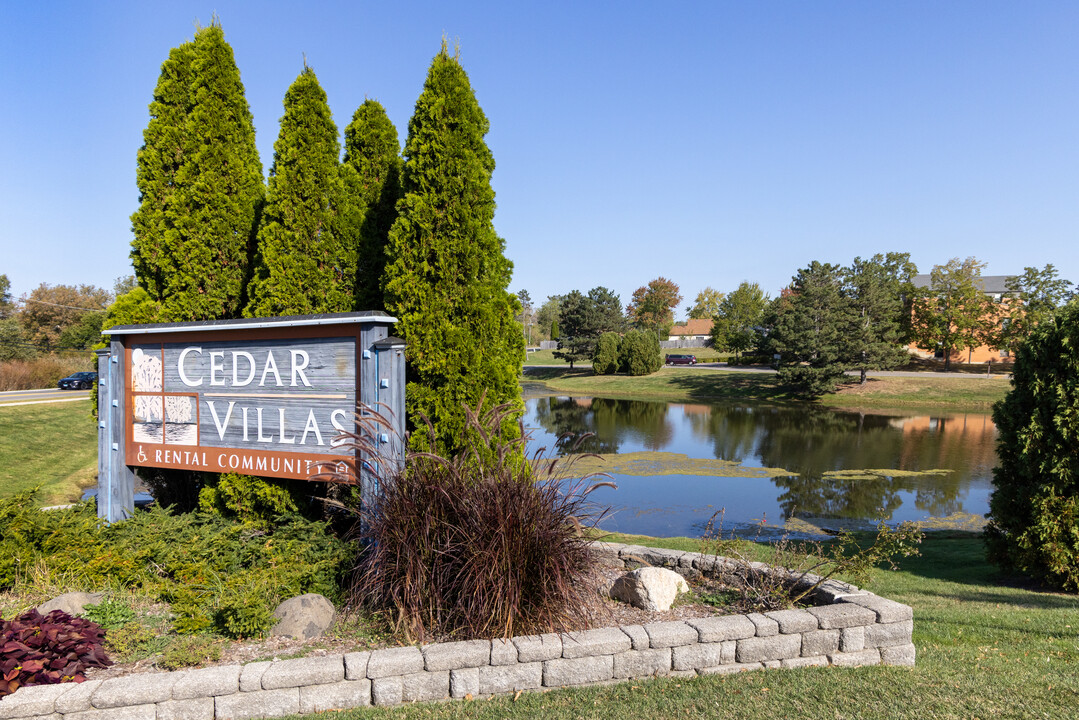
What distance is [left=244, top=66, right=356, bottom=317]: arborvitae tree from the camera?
609cm

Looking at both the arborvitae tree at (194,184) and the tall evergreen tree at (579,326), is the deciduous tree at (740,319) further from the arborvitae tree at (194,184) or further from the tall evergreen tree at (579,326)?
the arborvitae tree at (194,184)

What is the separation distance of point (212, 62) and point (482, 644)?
6611 millimetres

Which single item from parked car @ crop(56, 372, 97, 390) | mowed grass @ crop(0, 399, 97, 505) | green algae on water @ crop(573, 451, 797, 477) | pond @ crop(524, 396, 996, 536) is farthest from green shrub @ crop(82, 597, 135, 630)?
parked car @ crop(56, 372, 97, 390)

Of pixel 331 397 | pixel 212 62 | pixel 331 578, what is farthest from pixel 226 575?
pixel 212 62

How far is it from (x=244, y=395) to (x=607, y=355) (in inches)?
1483

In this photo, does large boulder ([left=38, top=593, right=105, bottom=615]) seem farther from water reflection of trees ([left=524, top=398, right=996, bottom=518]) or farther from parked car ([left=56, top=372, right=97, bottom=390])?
parked car ([left=56, top=372, right=97, bottom=390])

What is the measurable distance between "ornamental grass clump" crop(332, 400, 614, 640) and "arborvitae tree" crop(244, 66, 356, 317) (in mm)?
3118

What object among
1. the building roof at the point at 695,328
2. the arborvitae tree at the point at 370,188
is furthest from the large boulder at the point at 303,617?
the building roof at the point at 695,328

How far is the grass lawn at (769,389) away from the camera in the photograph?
29.5 meters

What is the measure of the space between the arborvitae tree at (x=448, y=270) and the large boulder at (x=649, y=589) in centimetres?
156

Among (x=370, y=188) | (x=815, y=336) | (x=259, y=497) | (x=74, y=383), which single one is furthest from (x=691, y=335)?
(x=259, y=497)

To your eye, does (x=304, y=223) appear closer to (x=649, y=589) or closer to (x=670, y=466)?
(x=649, y=589)

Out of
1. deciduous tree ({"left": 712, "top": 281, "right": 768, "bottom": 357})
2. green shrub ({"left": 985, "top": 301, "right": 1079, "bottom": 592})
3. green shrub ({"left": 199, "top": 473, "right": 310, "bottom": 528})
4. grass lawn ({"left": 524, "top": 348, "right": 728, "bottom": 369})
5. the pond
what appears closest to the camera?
green shrub ({"left": 199, "top": 473, "right": 310, "bottom": 528})

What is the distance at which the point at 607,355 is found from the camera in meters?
42.2
